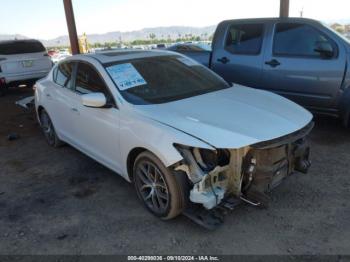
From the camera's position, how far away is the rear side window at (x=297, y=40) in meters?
5.12

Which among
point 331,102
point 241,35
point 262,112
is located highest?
point 241,35

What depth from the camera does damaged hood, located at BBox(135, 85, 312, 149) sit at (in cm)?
284

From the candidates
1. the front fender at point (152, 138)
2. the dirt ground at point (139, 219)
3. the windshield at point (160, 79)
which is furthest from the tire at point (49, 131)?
the front fender at point (152, 138)

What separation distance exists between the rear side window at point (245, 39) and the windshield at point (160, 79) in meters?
1.67

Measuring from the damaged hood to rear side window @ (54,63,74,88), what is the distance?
170cm

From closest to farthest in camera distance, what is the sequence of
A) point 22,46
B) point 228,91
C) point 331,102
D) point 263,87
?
point 228,91 → point 331,102 → point 263,87 → point 22,46

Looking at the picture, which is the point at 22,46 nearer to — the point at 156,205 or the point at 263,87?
the point at 263,87

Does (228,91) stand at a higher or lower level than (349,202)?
higher

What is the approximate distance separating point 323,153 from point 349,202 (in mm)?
1284

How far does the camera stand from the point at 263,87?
18.5ft

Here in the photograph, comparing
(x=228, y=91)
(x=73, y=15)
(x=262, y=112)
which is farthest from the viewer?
(x=73, y=15)

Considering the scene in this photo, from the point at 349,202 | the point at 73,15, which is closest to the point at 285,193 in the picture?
the point at 349,202

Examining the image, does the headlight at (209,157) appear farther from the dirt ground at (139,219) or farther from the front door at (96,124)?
the front door at (96,124)

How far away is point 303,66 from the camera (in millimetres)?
5172
